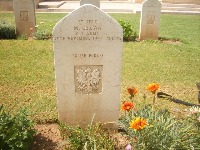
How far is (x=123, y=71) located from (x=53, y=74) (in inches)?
71.2

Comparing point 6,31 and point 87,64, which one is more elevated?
point 6,31

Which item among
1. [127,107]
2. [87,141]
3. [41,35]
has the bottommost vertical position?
[87,141]

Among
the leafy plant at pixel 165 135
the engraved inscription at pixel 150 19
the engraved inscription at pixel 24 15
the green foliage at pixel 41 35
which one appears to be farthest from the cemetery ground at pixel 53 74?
the engraved inscription at pixel 24 15

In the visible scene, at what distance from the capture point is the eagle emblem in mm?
3402

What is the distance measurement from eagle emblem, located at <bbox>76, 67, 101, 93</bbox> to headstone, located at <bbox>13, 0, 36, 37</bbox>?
696cm

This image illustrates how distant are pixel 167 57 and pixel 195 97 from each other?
2.80 metres

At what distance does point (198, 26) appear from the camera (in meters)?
13.2

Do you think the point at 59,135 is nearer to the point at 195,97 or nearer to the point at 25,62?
the point at 195,97

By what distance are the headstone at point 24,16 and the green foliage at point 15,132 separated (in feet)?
23.7

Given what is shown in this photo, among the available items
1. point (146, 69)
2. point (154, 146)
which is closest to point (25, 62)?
point (146, 69)

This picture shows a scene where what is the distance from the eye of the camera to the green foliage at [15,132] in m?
2.82

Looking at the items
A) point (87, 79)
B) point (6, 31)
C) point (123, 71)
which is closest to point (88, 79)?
point (87, 79)

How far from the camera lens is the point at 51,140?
138 inches

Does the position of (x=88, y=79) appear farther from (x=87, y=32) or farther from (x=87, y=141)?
(x=87, y=141)
